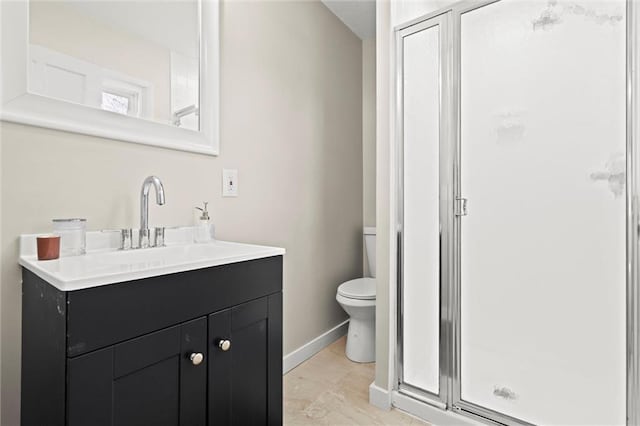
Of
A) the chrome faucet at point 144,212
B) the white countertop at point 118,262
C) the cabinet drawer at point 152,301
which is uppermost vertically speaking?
the chrome faucet at point 144,212

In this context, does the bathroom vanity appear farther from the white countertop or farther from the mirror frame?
the mirror frame

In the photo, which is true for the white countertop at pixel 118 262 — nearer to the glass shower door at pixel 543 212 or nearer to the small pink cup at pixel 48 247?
the small pink cup at pixel 48 247

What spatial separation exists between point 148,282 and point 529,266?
132 cm

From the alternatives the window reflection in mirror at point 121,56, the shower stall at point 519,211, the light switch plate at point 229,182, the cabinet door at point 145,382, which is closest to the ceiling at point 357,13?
the shower stall at point 519,211

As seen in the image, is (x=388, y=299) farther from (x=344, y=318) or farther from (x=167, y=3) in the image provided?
(x=167, y=3)

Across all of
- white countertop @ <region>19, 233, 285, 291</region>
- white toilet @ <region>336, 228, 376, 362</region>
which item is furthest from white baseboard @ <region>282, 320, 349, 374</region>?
white countertop @ <region>19, 233, 285, 291</region>

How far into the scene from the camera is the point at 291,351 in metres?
2.03

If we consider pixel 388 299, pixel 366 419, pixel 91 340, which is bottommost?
pixel 366 419

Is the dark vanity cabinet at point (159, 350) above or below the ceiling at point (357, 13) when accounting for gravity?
below

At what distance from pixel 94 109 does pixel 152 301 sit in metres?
0.75

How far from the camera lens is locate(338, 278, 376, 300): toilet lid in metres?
2.05

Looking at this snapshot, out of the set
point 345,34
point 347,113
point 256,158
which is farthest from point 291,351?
point 345,34

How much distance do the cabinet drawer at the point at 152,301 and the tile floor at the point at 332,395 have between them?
0.83 metres

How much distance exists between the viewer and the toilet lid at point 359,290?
2.05m
